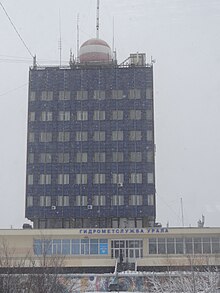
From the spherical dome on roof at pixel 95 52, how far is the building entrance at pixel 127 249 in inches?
943

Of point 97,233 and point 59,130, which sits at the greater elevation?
point 59,130

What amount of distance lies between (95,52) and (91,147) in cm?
1221

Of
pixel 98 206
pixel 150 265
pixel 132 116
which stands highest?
pixel 132 116

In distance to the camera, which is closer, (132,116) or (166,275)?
(166,275)

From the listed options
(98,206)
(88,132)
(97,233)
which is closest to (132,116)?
(88,132)

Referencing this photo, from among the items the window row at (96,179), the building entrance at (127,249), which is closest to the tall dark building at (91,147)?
the window row at (96,179)

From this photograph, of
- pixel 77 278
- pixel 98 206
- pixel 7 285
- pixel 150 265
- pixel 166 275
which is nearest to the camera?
pixel 7 285

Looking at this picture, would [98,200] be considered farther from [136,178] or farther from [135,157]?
[135,157]

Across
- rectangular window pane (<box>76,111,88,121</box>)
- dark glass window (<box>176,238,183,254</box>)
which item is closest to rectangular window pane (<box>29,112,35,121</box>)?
rectangular window pane (<box>76,111,88,121</box>)

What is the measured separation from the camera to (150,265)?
60594 mm

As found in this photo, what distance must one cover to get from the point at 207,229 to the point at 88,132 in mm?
19240

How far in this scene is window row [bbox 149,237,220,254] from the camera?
202 ft

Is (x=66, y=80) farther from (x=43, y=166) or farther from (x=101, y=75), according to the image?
(x=43, y=166)

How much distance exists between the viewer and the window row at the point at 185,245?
61562 millimetres
